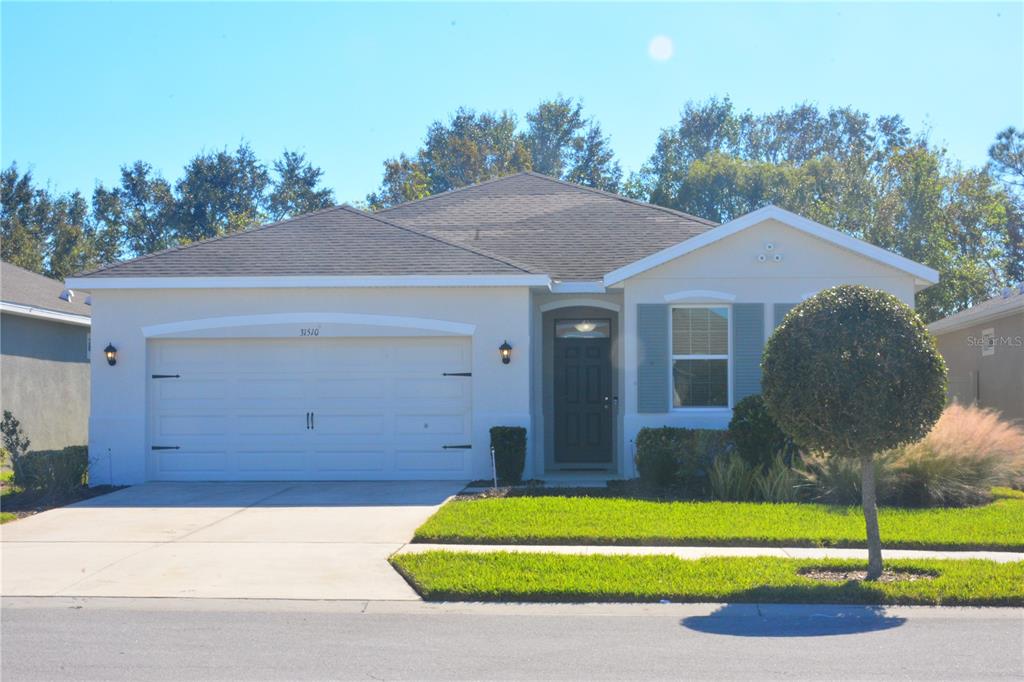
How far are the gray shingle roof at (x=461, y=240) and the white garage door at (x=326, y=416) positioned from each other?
119 centimetres

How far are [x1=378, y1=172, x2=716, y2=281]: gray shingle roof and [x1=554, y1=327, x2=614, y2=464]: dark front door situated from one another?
4.35ft

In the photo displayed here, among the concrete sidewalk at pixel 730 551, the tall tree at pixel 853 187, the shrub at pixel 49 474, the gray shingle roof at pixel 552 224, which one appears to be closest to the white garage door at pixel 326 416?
the shrub at pixel 49 474

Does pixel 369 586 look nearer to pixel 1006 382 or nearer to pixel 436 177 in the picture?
pixel 1006 382

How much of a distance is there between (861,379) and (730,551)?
2468 mm

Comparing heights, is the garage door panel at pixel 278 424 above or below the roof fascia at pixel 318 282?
below

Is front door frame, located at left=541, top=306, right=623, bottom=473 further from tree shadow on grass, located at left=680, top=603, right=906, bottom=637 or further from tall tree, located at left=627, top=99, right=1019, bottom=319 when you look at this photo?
tall tree, located at left=627, top=99, right=1019, bottom=319

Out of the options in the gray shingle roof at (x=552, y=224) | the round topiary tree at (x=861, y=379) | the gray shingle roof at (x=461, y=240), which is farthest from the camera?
the gray shingle roof at (x=552, y=224)

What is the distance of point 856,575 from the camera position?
29.3 ft

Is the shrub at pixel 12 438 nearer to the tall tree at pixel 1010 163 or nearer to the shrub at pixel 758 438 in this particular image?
the shrub at pixel 758 438

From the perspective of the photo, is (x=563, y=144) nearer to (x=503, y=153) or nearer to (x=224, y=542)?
(x=503, y=153)

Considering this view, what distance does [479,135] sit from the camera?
47719mm

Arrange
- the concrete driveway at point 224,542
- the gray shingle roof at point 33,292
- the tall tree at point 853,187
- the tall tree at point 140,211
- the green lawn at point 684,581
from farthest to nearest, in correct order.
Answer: the tall tree at point 140,211
the tall tree at point 853,187
the gray shingle roof at point 33,292
the concrete driveway at point 224,542
the green lawn at point 684,581

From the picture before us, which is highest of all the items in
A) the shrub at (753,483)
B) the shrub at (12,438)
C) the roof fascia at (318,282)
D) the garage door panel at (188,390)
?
the roof fascia at (318,282)

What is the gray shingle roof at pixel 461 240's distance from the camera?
15.7 meters
